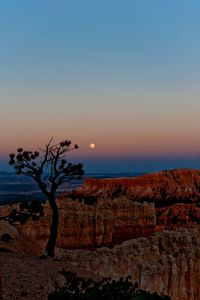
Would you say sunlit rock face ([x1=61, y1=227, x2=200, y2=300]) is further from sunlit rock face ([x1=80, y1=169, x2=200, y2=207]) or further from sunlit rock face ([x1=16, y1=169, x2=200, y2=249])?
sunlit rock face ([x1=80, y1=169, x2=200, y2=207])

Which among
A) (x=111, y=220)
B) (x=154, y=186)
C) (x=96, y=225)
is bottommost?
(x=96, y=225)

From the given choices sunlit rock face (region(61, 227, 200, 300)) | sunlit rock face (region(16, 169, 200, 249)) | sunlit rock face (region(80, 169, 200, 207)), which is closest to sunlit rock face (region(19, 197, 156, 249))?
sunlit rock face (region(16, 169, 200, 249))

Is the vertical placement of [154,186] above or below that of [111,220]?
above

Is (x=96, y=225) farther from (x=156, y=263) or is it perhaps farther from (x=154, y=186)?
(x=154, y=186)

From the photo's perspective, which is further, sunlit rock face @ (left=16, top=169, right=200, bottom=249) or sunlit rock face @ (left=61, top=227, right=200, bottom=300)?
sunlit rock face @ (left=16, top=169, right=200, bottom=249)

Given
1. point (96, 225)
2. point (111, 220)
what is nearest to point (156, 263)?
point (96, 225)

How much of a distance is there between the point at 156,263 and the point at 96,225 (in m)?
23.9

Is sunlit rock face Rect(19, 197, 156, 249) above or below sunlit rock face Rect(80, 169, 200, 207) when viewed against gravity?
below

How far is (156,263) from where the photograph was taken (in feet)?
98.1

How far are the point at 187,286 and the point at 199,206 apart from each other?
148ft

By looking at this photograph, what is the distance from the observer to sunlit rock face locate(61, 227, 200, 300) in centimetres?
2616

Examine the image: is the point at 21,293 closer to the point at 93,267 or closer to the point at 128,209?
the point at 93,267

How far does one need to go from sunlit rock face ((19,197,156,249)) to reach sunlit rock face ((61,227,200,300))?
40.1 feet

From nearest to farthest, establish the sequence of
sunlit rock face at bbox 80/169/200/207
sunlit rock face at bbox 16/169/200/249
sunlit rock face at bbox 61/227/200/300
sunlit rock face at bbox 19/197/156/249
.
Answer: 1. sunlit rock face at bbox 61/227/200/300
2. sunlit rock face at bbox 19/197/156/249
3. sunlit rock face at bbox 16/169/200/249
4. sunlit rock face at bbox 80/169/200/207
